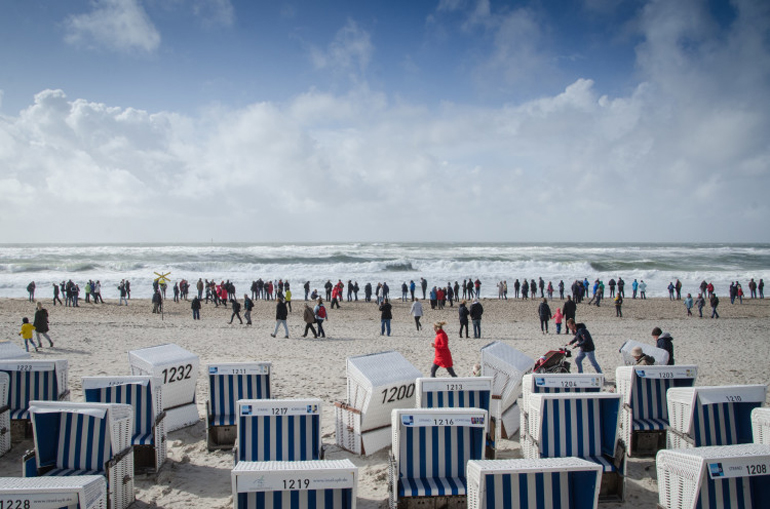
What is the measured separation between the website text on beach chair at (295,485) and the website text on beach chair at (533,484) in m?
0.91

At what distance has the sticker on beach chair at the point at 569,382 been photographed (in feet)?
18.7

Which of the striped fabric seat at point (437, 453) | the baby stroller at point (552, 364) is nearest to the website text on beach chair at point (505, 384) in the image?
the baby stroller at point (552, 364)

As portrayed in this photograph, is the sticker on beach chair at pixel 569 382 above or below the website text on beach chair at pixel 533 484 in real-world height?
above

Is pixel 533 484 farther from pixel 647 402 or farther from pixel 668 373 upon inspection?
pixel 647 402

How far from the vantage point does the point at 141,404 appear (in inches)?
230

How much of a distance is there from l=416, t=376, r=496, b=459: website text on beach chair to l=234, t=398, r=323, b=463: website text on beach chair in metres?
1.24

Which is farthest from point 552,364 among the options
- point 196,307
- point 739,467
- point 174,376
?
point 196,307

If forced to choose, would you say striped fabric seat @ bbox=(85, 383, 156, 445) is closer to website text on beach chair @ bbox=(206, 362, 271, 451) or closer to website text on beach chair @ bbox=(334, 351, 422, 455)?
website text on beach chair @ bbox=(206, 362, 271, 451)

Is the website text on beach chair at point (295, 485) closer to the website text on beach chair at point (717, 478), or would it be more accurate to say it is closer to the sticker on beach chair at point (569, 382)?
the website text on beach chair at point (717, 478)

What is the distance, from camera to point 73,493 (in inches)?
124

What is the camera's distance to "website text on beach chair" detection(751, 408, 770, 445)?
4455mm

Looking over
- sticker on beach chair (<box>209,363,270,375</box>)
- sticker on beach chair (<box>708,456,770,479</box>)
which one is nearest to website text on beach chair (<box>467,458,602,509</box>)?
sticker on beach chair (<box>708,456,770,479</box>)

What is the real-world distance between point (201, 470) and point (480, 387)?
3569 millimetres

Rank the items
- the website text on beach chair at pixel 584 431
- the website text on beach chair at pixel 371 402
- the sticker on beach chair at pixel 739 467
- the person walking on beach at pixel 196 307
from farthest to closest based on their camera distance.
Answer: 1. the person walking on beach at pixel 196 307
2. the website text on beach chair at pixel 371 402
3. the website text on beach chair at pixel 584 431
4. the sticker on beach chair at pixel 739 467
